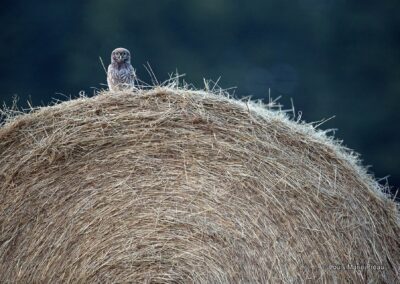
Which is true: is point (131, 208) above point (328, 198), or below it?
below

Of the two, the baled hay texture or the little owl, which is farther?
the little owl

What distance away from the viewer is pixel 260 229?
438cm

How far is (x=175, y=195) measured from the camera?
4480mm

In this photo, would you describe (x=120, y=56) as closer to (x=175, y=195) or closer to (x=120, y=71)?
(x=120, y=71)

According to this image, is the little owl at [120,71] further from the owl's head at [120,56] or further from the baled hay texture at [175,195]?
the baled hay texture at [175,195]

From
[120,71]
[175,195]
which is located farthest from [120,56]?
[175,195]

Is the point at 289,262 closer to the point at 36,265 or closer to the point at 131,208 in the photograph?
the point at 131,208

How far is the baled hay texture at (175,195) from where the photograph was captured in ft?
14.4

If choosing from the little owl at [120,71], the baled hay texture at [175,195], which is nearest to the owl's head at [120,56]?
the little owl at [120,71]

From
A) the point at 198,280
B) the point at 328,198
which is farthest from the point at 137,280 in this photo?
the point at 328,198

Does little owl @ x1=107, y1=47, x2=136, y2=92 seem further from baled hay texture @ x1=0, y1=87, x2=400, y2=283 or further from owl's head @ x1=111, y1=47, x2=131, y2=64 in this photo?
baled hay texture @ x1=0, y1=87, x2=400, y2=283

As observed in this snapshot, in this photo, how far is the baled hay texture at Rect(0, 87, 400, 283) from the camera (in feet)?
14.4

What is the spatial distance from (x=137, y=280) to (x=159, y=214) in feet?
1.15

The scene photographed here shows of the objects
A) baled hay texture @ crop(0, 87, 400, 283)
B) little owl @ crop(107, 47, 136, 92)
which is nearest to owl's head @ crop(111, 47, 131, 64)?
little owl @ crop(107, 47, 136, 92)
